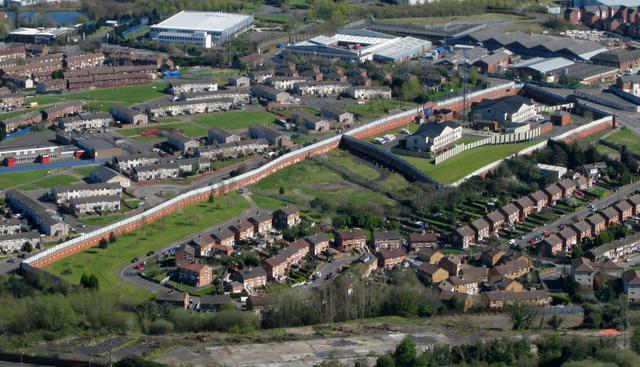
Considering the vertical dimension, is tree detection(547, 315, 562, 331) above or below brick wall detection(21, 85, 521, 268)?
above

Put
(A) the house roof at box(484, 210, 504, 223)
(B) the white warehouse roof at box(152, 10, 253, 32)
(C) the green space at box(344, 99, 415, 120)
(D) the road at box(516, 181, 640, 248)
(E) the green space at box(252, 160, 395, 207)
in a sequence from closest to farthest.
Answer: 1. (D) the road at box(516, 181, 640, 248)
2. (A) the house roof at box(484, 210, 504, 223)
3. (E) the green space at box(252, 160, 395, 207)
4. (C) the green space at box(344, 99, 415, 120)
5. (B) the white warehouse roof at box(152, 10, 253, 32)

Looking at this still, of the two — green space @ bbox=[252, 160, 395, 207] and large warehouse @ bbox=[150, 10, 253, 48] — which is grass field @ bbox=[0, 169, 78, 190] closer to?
green space @ bbox=[252, 160, 395, 207]

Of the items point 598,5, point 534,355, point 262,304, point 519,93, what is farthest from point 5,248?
point 598,5

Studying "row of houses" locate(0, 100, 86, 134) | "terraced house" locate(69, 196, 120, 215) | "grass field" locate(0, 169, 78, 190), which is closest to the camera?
"terraced house" locate(69, 196, 120, 215)

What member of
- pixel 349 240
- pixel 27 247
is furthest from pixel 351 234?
pixel 27 247

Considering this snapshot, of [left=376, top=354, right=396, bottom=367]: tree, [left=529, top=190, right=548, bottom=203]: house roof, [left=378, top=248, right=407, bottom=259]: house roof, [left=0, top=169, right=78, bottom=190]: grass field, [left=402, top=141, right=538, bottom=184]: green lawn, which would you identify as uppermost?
[left=376, top=354, right=396, bottom=367]: tree

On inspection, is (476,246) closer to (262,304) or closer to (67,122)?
(262,304)

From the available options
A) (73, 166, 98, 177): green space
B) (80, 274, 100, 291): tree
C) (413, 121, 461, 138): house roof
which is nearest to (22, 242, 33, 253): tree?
(80, 274, 100, 291): tree
